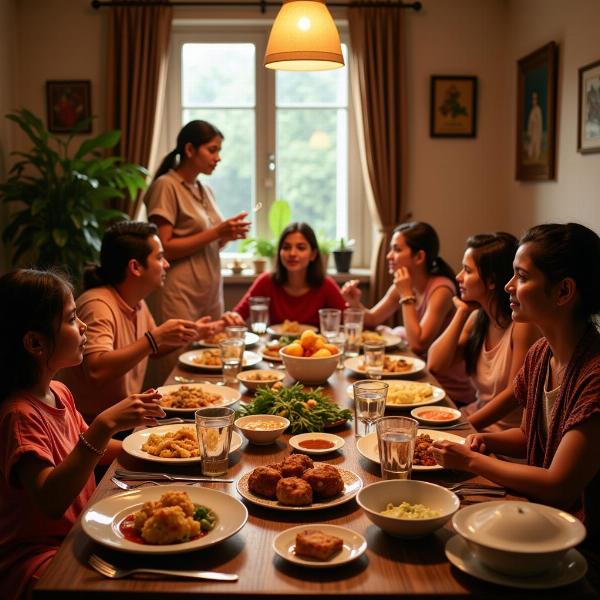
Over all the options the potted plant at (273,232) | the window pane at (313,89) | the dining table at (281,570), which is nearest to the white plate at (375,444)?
the dining table at (281,570)

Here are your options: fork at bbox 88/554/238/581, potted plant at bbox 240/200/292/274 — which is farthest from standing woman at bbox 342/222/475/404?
fork at bbox 88/554/238/581

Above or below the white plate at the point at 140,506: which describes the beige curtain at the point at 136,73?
above

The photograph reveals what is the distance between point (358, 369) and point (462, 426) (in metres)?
0.67

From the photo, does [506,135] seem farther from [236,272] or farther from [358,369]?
[358,369]

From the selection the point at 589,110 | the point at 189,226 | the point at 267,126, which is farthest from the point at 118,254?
the point at 267,126

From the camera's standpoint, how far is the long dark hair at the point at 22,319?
1714 mm

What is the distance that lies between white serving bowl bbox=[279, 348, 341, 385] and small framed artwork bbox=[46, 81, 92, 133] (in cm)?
308

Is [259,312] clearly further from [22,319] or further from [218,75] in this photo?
[218,75]

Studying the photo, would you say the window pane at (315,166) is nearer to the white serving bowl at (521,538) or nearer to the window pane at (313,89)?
the window pane at (313,89)

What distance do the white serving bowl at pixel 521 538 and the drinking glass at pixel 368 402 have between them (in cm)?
63

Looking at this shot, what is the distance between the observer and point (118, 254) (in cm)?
272

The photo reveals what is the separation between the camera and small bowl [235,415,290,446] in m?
1.84

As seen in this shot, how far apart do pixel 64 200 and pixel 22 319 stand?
279 centimetres

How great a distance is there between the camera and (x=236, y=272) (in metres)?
5.05
